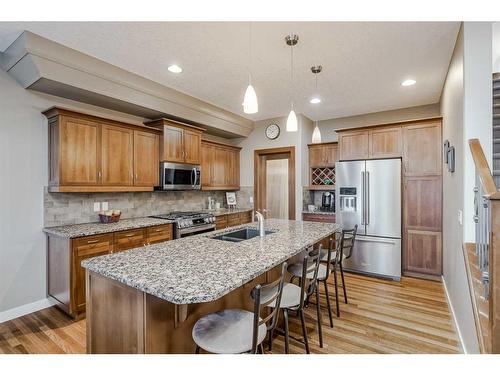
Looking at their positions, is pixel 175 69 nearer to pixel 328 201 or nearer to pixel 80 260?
pixel 80 260

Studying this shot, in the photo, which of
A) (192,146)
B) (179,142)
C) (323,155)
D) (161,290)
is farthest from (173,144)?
(161,290)

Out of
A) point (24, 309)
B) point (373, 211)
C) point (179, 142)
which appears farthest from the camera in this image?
point (179, 142)

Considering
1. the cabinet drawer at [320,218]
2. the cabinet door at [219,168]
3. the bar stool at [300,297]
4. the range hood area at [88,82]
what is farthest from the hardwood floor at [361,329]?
the cabinet door at [219,168]

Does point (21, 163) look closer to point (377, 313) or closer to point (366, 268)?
point (377, 313)

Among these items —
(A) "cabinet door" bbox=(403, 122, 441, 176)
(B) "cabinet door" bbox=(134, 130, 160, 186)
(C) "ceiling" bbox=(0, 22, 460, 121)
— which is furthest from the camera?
(A) "cabinet door" bbox=(403, 122, 441, 176)

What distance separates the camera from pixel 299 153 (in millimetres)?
5172

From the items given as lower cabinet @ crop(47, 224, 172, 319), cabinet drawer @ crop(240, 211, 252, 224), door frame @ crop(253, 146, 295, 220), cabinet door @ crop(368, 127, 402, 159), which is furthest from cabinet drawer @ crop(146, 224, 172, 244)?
cabinet door @ crop(368, 127, 402, 159)

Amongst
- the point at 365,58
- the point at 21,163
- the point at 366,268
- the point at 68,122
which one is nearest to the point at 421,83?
the point at 365,58

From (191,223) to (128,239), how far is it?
3.22 feet

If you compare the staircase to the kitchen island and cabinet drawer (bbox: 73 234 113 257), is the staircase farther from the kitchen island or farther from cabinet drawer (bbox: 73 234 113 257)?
cabinet drawer (bbox: 73 234 113 257)

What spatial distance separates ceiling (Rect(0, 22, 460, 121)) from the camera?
241 cm

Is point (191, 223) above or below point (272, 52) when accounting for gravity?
below

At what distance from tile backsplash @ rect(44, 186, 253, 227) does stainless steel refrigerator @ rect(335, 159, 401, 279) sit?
2.10 meters

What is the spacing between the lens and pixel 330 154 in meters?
5.17
